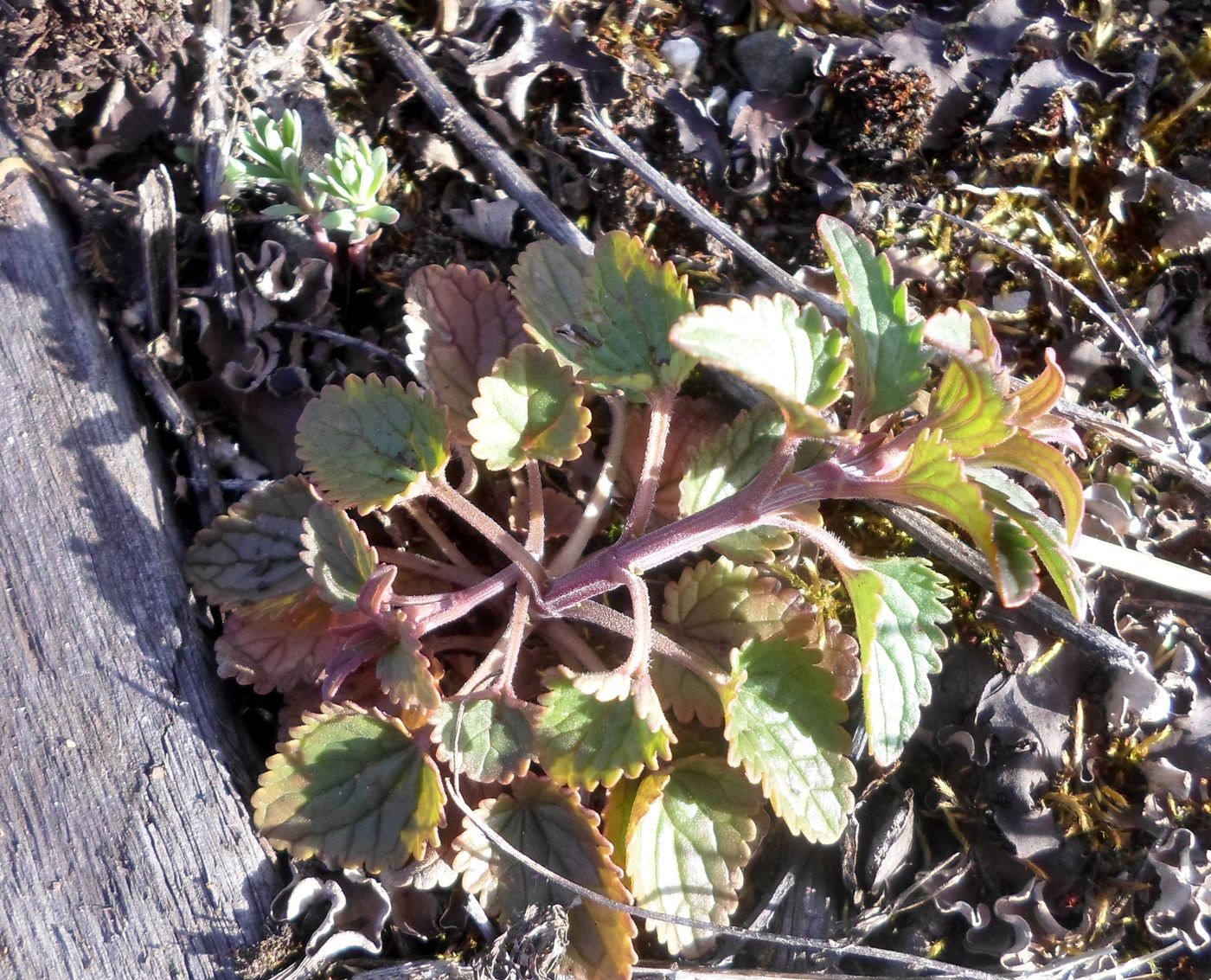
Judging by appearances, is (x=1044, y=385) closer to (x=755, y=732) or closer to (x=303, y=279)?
(x=755, y=732)

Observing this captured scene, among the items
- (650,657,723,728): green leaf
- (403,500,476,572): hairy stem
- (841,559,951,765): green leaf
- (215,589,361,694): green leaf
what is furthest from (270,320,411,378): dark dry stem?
(841,559,951,765): green leaf

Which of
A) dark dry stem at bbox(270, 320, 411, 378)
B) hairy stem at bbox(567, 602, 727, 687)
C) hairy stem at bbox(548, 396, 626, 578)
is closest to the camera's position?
hairy stem at bbox(567, 602, 727, 687)

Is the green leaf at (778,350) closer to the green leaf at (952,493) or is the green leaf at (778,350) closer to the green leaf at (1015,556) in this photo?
the green leaf at (952,493)

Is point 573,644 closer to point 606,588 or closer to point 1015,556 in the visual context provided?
point 606,588

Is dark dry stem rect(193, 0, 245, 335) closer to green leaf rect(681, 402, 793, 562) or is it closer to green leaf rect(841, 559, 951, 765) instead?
green leaf rect(681, 402, 793, 562)

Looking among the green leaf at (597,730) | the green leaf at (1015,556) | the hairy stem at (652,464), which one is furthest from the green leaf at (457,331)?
the green leaf at (1015,556)

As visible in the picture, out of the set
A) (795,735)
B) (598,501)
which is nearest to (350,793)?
(598,501)
